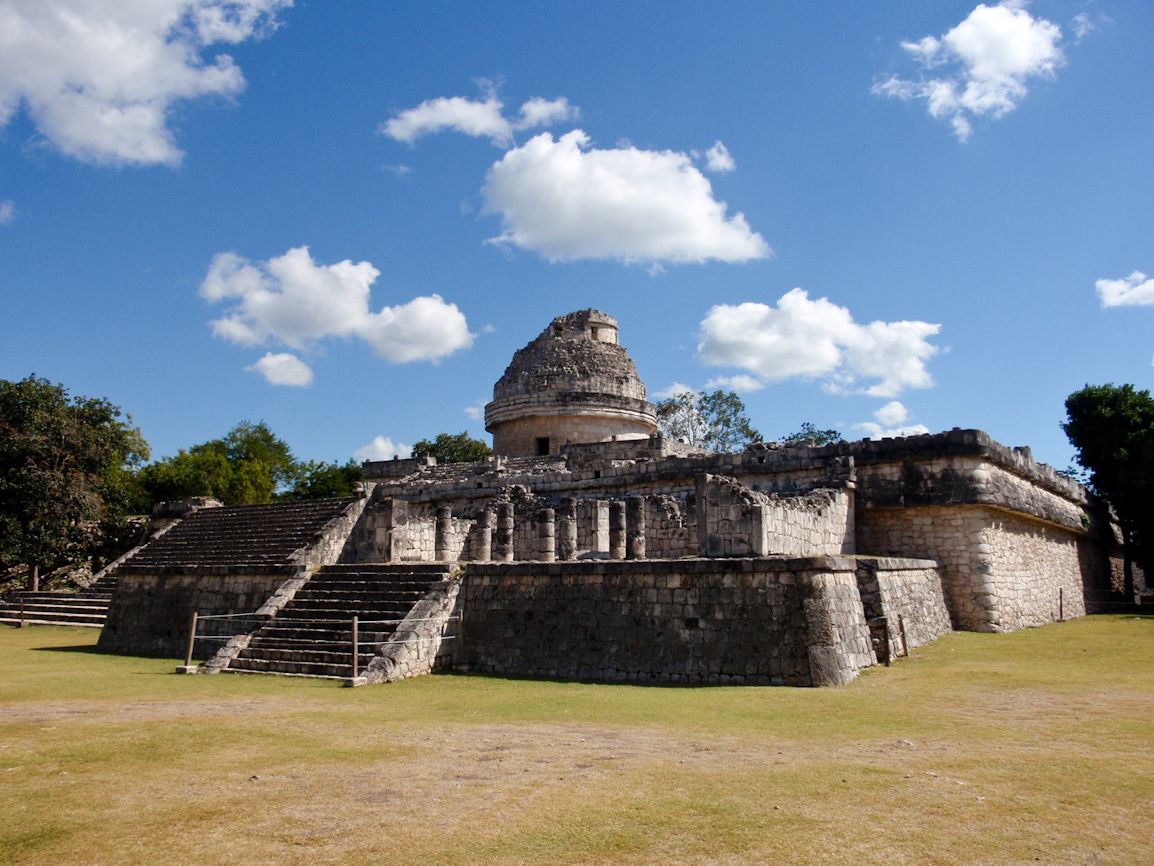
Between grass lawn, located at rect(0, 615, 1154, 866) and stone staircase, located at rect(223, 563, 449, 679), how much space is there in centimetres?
163

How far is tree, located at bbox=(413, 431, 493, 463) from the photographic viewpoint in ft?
143

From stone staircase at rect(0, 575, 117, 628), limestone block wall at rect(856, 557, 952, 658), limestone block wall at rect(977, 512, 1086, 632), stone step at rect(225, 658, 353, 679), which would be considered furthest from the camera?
stone staircase at rect(0, 575, 117, 628)

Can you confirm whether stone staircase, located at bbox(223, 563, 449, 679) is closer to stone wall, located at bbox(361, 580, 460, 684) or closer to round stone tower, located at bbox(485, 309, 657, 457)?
stone wall, located at bbox(361, 580, 460, 684)

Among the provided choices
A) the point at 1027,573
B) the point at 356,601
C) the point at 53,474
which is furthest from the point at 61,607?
the point at 1027,573

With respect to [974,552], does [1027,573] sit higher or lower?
lower

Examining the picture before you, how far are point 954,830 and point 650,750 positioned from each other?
263cm

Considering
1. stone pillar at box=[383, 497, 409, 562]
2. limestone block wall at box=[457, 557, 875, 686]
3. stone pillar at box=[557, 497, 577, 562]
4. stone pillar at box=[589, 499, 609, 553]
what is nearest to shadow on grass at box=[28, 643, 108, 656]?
stone pillar at box=[383, 497, 409, 562]

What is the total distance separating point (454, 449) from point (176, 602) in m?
27.6

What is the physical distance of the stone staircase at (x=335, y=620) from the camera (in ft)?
40.8

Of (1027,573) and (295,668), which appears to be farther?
(1027,573)

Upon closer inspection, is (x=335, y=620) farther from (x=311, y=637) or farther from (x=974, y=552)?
(x=974, y=552)

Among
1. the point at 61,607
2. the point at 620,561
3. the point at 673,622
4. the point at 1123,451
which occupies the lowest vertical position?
the point at 61,607

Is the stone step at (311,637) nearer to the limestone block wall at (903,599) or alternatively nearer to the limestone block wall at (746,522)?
the limestone block wall at (746,522)

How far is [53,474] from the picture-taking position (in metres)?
24.5
